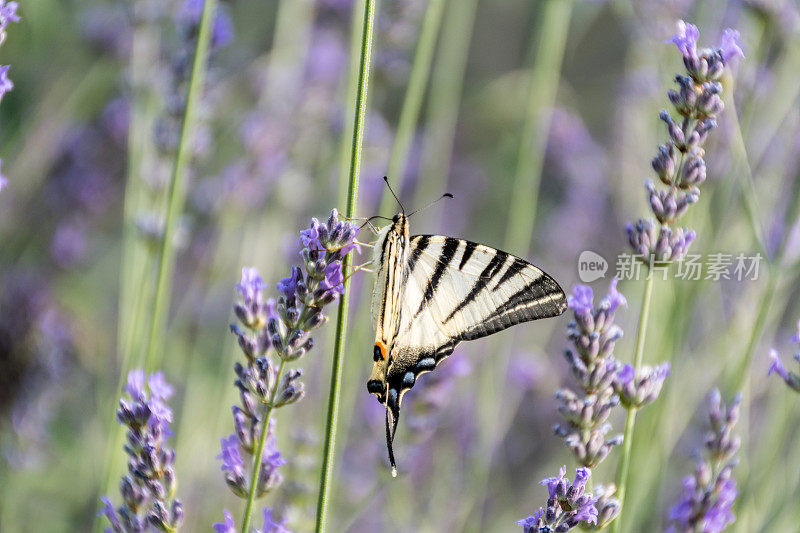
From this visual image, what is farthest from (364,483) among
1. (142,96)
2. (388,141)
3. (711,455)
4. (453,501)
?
(711,455)

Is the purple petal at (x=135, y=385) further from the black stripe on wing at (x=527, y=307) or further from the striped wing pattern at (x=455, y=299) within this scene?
the black stripe on wing at (x=527, y=307)

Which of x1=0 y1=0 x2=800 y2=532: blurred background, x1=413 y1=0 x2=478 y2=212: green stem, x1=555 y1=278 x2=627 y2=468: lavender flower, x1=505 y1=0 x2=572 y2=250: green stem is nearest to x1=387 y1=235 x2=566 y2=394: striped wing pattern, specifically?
x1=555 y1=278 x2=627 y2=468: lavender flower

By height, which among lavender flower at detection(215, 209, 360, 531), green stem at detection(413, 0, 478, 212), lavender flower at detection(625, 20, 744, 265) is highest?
green stem at detection(413, 0, 478, 212)

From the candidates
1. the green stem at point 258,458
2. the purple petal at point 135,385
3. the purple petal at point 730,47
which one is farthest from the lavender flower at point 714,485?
the purple petal at point 135,385

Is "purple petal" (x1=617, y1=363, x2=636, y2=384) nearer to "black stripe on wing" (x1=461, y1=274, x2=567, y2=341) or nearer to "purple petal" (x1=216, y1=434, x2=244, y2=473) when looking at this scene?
"black stripe on wing" (x1=461, y1=274, x2=567, y2=341)

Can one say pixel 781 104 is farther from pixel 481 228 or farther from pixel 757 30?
pixel 481 228
